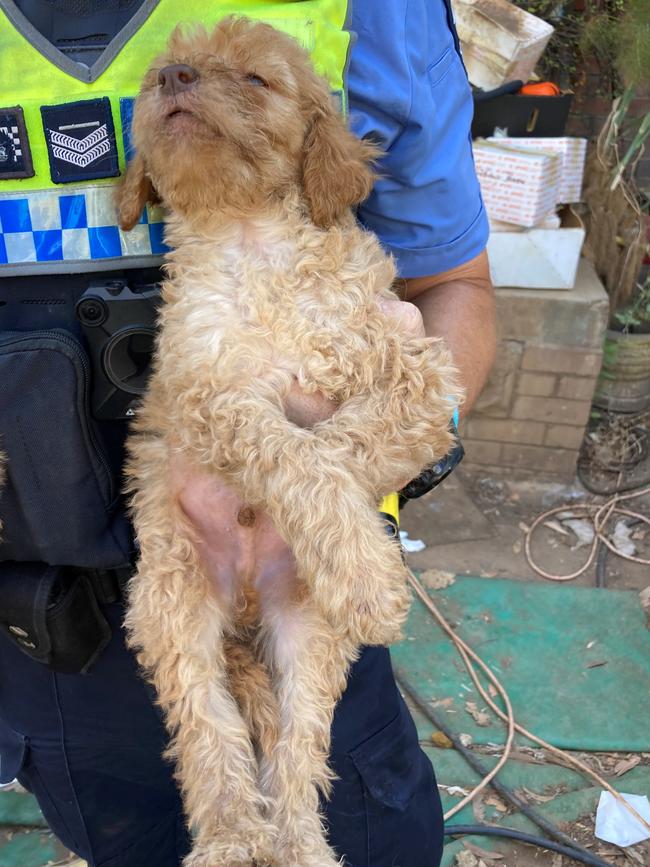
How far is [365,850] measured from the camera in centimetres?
221

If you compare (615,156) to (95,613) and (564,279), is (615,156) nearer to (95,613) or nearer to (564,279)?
(564,279)

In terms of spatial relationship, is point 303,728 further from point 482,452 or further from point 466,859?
point 482,452

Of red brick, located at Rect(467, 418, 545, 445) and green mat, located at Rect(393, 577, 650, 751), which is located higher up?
red brick, located at Rect(467, 418, 545, 445)

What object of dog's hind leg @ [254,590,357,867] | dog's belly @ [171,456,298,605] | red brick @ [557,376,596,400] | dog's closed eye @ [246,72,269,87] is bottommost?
red brick @ [557,376,596,400]

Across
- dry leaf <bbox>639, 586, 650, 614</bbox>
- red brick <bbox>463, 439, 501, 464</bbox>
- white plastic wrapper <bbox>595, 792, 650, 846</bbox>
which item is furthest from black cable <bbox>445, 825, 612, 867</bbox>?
red brick <bbox>463, 439, 501, 464</bbox>

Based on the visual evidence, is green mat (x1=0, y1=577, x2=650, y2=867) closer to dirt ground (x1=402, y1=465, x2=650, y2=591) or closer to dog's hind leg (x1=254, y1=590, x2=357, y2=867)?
dirt ground (x1=402, y1=465, x2=650, y2=591)

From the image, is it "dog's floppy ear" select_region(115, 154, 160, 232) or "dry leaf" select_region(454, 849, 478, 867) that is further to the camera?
"dry leaf" select_region(454, 849, 478, 867)

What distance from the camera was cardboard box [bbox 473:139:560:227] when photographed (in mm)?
4980

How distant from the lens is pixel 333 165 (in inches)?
78.7

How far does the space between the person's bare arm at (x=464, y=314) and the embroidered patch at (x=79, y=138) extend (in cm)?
96

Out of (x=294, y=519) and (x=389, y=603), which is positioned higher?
(x=294, y=519)

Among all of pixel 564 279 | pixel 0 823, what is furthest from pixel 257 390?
pixel 564 279

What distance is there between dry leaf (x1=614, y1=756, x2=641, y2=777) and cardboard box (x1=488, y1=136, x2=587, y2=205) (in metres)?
3.56

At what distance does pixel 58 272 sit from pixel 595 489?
4.43 metres
